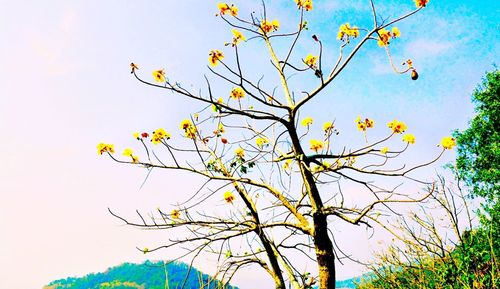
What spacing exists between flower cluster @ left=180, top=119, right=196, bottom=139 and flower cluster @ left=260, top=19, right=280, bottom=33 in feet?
3.92

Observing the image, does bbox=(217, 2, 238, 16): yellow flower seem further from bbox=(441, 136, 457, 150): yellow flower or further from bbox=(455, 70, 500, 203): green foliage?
bbox=(455, 70, 500, 203): green foliage

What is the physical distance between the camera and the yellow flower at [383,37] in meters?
2.96

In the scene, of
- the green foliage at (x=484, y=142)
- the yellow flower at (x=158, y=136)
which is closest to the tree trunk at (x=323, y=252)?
the yellow flower at (x=158, y=136)

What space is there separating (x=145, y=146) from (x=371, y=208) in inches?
81.1

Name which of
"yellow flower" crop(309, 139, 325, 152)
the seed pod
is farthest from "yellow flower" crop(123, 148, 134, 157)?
the seed pod

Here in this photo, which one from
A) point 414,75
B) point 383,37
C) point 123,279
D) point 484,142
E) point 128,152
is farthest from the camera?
point 123,279

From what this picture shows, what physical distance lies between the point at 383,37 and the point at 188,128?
6.40 feet

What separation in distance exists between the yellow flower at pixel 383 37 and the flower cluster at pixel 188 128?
72.9 inches

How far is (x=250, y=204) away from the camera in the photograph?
12.5 feet

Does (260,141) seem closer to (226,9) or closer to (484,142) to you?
(226,9)

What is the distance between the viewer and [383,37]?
9.91 ft

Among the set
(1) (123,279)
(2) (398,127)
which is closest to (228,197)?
(2) (398,127)

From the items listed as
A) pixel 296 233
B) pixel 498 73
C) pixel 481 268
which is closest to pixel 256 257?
pixel 296 233

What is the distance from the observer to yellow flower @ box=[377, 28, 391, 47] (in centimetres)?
296
